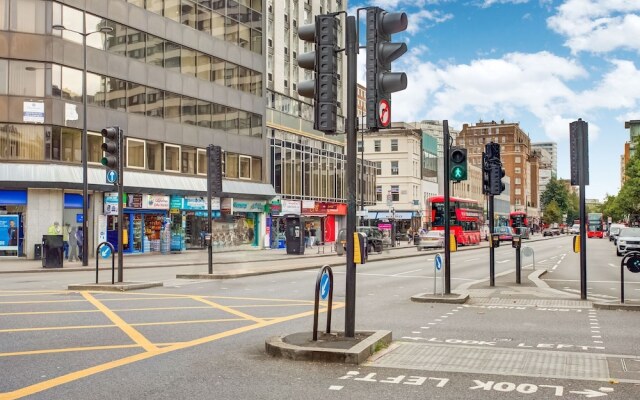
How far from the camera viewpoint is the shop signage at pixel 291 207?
56.4 metres

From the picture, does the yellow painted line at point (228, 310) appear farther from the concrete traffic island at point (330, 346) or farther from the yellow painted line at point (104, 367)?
the concrete traffic island at point (330, 346)

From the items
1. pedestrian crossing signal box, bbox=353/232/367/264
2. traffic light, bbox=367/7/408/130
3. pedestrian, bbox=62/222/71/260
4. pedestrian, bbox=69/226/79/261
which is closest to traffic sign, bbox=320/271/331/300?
pedestrian crossing signal box, bbox=353/232/367/264

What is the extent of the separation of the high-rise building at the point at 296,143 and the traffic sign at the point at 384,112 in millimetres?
44832

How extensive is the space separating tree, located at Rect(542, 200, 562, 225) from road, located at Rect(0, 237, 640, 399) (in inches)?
6904

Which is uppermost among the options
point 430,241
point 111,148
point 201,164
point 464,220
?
point 201,164

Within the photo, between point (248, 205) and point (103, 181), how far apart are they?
14818mm

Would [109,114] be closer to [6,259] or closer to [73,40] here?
[73,40]

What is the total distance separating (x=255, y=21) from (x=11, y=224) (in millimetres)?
24985

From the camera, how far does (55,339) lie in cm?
1006

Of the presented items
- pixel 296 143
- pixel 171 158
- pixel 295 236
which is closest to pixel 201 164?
pixel 171 158

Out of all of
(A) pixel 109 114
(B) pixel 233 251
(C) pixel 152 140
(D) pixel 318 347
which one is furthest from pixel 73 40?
(D) pixel 318 347

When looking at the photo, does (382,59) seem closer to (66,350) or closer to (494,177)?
(66,350)

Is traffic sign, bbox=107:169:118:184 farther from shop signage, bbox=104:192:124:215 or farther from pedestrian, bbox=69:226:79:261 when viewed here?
shop signage, bbox=104:192:124:215

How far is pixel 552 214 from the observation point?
184 metres
